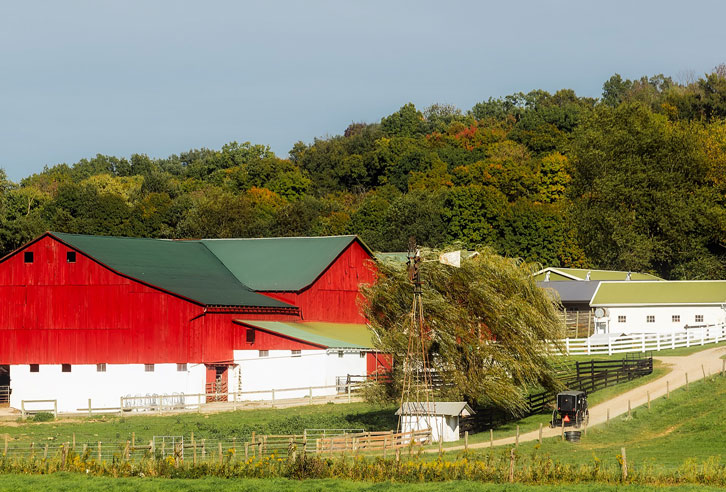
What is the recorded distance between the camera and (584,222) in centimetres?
10531

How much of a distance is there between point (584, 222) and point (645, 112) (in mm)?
13700

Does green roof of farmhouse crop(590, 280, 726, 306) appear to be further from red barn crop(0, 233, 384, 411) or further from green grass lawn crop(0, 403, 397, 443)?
green grass lawn crop(0, 403, 397, 443)

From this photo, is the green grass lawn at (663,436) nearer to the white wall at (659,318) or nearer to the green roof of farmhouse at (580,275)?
the white wall at (659,318)

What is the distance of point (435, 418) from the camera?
149ft

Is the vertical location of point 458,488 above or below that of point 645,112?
below

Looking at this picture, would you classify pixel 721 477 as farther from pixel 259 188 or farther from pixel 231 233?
pixel 259 188

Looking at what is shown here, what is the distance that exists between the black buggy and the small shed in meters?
4.16

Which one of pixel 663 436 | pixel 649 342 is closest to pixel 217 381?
pixel 649 342

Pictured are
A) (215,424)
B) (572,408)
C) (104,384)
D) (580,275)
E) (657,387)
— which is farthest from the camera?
(580,275)

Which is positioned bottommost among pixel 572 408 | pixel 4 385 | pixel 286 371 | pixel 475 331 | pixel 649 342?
pixel 572 408

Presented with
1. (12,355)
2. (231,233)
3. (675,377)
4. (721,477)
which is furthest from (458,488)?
(231,233)

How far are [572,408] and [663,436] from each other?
4.36m

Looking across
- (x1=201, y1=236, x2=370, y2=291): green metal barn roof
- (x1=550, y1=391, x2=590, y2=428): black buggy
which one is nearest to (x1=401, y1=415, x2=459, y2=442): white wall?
(x1=550, y1=391, x2=590, y2=428): black buggy

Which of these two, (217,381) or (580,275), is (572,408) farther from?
(580,275)
